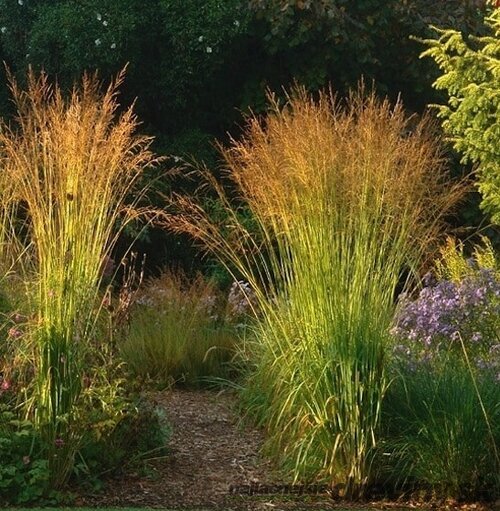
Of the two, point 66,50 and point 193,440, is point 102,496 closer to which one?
point 193,440

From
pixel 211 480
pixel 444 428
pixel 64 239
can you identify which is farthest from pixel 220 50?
pixel 444 428

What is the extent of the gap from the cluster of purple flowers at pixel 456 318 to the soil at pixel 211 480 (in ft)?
5.55

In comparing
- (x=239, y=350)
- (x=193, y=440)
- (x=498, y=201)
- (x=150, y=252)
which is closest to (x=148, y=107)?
(x=150, y=252)

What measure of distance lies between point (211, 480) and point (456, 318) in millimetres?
3085

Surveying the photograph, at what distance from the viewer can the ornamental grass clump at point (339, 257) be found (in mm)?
6582

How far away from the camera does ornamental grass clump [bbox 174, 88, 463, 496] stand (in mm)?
6582

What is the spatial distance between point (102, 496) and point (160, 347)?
3.82 m

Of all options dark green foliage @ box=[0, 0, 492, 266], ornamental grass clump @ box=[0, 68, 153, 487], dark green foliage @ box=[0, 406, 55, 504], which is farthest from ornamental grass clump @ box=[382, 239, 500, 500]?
dark green foliage @ box=[0, 0, 492, 266]

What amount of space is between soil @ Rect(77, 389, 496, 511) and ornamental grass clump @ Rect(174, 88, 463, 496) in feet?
0.74

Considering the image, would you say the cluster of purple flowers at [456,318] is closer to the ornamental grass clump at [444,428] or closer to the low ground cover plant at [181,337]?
the ornamental grass clump at [444,428]

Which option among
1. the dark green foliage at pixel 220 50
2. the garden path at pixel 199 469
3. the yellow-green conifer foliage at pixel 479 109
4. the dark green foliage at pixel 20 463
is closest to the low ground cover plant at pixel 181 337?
the garden path at pixel 199 469

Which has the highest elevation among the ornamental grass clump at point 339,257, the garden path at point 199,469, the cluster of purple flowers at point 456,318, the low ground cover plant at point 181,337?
the ornamental grass clump at point 339,257

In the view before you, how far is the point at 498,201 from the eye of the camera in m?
11.8

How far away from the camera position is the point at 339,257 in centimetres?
686
